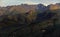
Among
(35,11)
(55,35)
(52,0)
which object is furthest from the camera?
(52,0)

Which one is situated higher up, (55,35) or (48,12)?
(48,12)

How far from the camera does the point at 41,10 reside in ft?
4.04

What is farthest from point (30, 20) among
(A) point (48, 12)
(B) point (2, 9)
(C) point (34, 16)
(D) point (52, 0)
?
(D) point (52, 0)

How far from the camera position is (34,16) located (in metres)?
1.18

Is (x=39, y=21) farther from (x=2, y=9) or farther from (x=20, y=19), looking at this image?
(x=2, y=9)

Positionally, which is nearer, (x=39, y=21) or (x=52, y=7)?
(x=39, y=21)

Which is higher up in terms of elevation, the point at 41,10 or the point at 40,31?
the point at 41,10

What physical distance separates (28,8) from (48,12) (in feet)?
0.61

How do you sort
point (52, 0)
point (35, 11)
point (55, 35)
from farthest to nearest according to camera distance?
point (52, 0) → point (35, 11) → point (55, 35)

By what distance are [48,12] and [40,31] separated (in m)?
0.17

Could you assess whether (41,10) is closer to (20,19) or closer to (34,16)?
(34,16)

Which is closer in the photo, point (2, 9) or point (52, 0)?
point (2, 9)

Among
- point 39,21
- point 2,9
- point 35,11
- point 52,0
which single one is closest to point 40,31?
point 39,21

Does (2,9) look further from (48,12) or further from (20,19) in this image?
(48,12)
